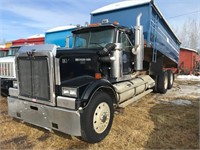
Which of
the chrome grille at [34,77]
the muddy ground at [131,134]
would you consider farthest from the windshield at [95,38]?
the muddy ground at [131,134]

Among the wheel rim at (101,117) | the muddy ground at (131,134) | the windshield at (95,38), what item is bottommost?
the muddy ground at (131,134)

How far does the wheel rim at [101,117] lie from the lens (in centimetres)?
370

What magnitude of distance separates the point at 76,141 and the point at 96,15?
194 inches

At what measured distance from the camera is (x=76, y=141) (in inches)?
150

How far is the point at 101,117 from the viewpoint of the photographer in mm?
3801

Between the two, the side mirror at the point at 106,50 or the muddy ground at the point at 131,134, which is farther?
the side mirror at the point at 106,50

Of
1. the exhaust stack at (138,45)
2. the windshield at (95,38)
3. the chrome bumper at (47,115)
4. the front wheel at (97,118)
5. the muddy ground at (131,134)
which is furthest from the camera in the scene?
the exhaust stack at (138,45)

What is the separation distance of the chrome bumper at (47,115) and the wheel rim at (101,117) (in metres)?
0.45

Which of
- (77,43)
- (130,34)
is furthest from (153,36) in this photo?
(77,43)

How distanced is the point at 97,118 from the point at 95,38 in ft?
7.15

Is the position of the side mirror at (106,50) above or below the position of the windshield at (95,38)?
below

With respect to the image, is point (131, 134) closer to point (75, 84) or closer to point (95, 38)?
point (75, 84)

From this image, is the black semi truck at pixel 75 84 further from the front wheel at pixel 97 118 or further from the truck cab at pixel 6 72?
the truck cab at pixel 6 72

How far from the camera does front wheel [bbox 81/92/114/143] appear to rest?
3.46 m
